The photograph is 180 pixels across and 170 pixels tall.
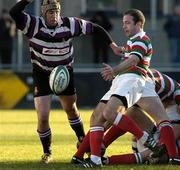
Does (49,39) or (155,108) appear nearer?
(155,108)

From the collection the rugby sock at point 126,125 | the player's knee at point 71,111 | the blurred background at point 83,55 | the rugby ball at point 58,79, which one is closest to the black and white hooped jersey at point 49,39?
the rugby ball at point 58,79

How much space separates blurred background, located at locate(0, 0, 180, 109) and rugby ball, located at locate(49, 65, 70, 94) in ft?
31.8

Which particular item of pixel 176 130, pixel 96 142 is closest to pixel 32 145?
pixel 176 130

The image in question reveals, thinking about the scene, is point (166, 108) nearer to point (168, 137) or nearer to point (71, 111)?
point (168, 137)

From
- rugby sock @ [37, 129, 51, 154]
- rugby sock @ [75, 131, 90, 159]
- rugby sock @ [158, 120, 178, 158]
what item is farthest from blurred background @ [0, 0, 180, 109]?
rugby sock @ [158, 120, 178, 158]

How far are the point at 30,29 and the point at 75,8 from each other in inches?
445

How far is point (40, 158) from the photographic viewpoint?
32.4 feet

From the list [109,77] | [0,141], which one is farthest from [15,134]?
[109,77]

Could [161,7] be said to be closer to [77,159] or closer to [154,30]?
[154,30]

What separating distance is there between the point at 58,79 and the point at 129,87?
89 cm

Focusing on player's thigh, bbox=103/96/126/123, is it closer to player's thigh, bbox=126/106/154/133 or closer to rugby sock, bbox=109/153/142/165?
rugby sock, bbox=109/153/142/165

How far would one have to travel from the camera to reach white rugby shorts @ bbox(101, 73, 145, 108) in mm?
8789

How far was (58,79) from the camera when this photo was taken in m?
9.28

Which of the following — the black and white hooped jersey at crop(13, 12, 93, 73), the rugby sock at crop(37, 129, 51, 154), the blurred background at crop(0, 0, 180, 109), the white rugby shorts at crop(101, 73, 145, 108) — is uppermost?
the black and white hooped jersey at crop(13, 12, 93, 73)
